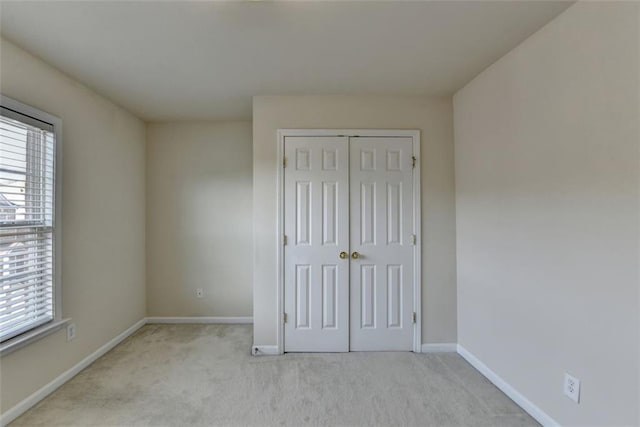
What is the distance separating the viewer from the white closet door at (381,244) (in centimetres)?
282

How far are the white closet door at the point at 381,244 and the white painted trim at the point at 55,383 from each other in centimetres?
235

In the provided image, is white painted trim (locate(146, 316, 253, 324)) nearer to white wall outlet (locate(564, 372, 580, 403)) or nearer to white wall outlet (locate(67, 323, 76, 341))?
white wall outlet (locate(67, 323, 76, 341))

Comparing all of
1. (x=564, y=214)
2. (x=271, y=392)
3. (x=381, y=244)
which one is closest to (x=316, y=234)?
(x=381, y=244)

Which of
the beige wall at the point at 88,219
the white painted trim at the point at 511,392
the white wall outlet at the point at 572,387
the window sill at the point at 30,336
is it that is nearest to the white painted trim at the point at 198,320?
the beige wall at the point at 88,219

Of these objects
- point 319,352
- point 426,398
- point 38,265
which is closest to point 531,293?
point 426,398

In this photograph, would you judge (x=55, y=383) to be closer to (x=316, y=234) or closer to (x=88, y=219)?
(x=88, y=219)

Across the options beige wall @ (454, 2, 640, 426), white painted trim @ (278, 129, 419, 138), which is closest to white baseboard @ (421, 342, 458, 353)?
beige wall @ (454, 2, 640, 426)

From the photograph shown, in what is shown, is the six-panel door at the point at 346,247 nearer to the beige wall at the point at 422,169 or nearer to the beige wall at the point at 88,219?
the beige wall at the point at 422,169

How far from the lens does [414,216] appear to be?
9.32 feet

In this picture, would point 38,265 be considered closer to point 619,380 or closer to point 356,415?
point 356,415

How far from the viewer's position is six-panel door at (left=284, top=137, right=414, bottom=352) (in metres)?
2.82

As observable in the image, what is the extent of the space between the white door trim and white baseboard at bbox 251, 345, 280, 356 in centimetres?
5

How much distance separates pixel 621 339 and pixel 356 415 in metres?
1.51

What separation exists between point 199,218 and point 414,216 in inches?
100
